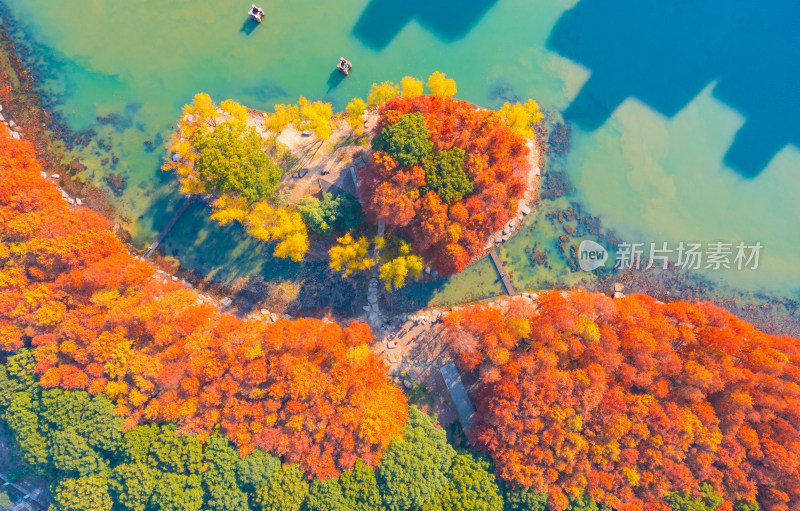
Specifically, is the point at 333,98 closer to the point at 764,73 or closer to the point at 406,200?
the point at 406,200

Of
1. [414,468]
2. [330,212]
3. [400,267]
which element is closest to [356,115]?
[330,212]

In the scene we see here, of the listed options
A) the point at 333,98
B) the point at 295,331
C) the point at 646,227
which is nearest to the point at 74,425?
the point at 295,331

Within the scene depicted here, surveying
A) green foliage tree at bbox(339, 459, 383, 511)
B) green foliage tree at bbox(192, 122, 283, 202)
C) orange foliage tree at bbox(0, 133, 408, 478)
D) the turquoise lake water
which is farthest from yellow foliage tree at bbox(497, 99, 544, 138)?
green foliage tree at bbox(339, 459, 383, 511)

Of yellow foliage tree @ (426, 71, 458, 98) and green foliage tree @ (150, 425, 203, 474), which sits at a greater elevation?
yellow foliage tree @ (426, 71, 458, 98)

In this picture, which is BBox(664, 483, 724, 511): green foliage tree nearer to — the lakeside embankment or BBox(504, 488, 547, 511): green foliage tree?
BBox(504, 488, 547, 511): green foliage tree

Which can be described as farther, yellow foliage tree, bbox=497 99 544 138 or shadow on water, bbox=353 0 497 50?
shadow on water, bbox=353 0 497 50

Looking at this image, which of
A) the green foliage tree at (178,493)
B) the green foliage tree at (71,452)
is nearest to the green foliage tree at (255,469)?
the green foliage tree at (178,493)
